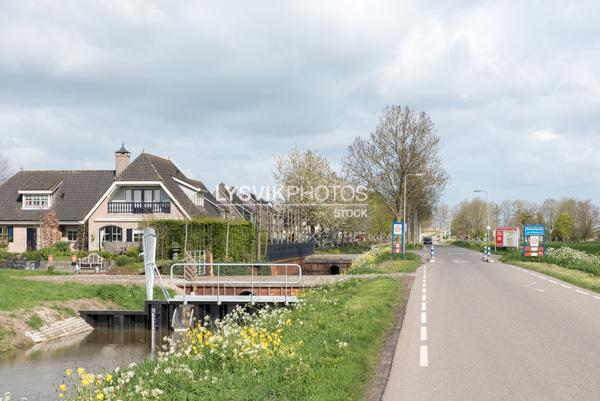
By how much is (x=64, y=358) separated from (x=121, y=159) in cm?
3669

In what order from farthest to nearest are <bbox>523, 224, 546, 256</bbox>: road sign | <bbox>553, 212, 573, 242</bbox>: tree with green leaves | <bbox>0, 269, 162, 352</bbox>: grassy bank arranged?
1. <bbox>553, 212, 573, 242</bbox>: tree with green leaves
2. <bbox>523, 224, 546, 256</bbox>: road sign
3. <bbox>0, 269, 162, 352</bbox>: grassy bank

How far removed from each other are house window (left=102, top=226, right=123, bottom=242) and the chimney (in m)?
6.45

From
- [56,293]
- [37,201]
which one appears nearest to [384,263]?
[56,293]

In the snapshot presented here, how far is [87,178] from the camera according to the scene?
52062 mm

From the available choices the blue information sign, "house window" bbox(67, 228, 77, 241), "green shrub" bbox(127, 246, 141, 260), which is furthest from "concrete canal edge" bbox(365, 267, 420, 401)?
"house window" bbox(67, 228, 77, 241)

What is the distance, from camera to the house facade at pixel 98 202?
1833 inches

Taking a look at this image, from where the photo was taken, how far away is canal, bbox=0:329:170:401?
42.8 feet

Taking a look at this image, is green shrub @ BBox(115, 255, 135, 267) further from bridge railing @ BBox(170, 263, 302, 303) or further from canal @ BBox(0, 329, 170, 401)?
canal @ BBox(0, 329, 170, 401)

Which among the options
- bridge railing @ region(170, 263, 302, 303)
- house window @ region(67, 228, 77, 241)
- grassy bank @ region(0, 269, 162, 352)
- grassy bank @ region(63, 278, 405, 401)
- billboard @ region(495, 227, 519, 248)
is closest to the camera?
grassy bank @ region(63, 278, 405, 401)

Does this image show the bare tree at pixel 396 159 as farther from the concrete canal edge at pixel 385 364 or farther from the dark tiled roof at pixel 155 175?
the concrete canal edge at pixel 385 364

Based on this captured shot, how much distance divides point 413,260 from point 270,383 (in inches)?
Result: 1292

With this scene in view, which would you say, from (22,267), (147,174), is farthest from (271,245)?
(22,267)

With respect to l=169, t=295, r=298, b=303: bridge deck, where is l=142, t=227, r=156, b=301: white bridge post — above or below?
above

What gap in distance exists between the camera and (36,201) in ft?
164
